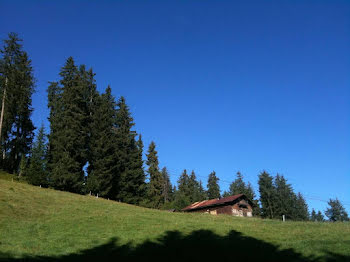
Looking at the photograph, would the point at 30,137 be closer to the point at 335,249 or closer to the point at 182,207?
the point at 182,207

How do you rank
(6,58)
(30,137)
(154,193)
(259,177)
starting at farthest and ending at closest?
(259,177), (154,193), (30,137), (6,58)

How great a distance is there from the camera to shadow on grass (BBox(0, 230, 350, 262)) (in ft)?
45.3

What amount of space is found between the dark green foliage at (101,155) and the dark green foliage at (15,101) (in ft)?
39.8

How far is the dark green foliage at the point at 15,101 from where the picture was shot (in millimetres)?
47781

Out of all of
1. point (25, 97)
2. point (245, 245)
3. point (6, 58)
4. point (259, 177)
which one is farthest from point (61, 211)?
point (259, 177)

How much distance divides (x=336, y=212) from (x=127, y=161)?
115m

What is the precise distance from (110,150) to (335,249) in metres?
40.5

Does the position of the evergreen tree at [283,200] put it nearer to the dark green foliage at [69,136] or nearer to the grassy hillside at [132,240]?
the dark green foliage at [69,136]

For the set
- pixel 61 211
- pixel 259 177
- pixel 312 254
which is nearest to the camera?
pixel 312 254

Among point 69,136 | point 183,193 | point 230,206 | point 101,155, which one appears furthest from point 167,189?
point 69,136

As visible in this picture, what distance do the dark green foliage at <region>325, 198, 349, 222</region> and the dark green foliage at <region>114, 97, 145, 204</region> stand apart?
109111 mm

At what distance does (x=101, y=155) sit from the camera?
47.5 metres

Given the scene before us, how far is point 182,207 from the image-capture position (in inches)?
2827

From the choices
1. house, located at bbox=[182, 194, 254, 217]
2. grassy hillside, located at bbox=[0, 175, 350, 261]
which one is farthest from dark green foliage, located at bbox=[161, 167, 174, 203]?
grassy hillside, located at bbox=[0, 175, 350, 261]
